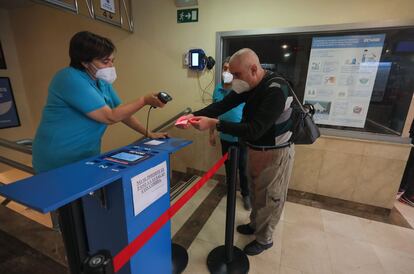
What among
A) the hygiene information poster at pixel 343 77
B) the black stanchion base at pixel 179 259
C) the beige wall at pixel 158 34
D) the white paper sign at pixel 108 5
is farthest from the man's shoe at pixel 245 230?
the white paper sign at pixel 108 5

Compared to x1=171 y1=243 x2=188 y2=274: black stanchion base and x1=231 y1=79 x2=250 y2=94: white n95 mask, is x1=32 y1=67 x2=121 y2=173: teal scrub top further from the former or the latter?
x1=171 y1=243 x2=188 y2=274: black stanchion base

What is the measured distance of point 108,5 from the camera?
255 centimetres

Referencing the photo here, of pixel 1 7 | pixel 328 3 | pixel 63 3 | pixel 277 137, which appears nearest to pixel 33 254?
pixel 277 137

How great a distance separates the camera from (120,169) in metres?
0.87

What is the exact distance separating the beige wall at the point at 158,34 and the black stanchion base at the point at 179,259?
1.72 meters

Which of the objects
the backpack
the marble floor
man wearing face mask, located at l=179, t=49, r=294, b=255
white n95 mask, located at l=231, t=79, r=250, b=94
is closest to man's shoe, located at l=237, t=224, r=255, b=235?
the marble floor

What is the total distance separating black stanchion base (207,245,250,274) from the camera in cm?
156

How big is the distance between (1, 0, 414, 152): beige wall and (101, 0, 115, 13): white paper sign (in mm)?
323

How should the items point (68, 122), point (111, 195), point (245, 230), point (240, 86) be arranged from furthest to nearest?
1. point (245, 230)
2. point (240, 86)
3. point (68, 122)
4. point (111, 195)

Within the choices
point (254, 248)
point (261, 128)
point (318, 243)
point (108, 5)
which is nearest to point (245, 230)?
point (254, 248)

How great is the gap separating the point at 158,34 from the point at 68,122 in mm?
2099

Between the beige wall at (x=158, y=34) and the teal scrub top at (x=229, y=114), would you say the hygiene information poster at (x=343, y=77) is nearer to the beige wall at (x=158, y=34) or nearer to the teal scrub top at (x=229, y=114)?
the beige wall at (x=158, y=34)

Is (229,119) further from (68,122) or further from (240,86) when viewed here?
(68,122)

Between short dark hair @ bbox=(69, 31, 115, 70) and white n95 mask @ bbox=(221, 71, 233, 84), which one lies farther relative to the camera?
white n95 mask @ bbox=(221, 71, 233, 84)
